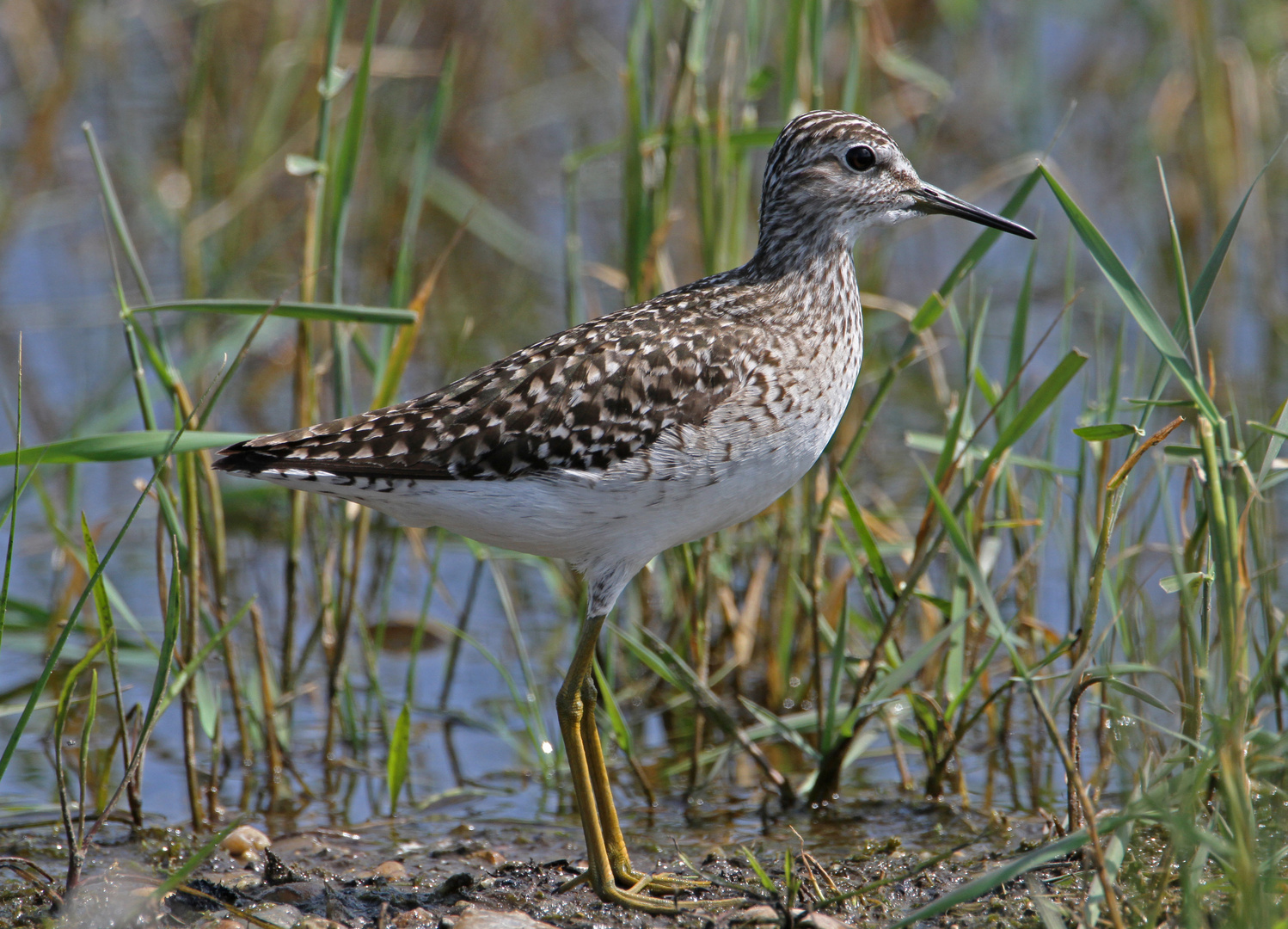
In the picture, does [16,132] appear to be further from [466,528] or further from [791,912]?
[791,912]

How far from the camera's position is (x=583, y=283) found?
39.4 feet

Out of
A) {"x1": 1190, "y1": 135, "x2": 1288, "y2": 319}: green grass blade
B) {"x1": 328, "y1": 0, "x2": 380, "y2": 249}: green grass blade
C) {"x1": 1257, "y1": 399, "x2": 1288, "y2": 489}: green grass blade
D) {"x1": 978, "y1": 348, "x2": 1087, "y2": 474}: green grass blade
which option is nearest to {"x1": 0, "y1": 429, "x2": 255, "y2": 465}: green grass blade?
{"x1": 328, "y1": 0, "x2": 380, "y2": 249}: green grass blade

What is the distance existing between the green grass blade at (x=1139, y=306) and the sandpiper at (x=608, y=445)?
39.9 inches

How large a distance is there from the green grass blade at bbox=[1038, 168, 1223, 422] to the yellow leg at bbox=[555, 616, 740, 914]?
92.1 inches

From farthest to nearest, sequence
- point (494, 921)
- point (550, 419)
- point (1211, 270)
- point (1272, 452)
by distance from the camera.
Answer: point (550, 419), point (494, 921), point (1272, 452), point (1211, 270)

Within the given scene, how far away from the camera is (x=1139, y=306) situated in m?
4.62

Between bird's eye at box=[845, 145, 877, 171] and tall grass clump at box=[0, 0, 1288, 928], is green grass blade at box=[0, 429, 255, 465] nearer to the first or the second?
tall grass clump at box=[0, 0, 1288, 928]

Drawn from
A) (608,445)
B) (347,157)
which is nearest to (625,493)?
(608,445)

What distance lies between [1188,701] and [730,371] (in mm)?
2100

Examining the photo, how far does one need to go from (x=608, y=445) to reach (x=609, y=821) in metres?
1.59

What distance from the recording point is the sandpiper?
17.6 feet

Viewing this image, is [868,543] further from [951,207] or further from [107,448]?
[107,448]

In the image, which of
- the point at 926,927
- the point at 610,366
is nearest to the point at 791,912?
the point at 926,927

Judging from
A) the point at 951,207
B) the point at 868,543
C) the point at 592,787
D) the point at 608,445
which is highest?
the point at 951,207
